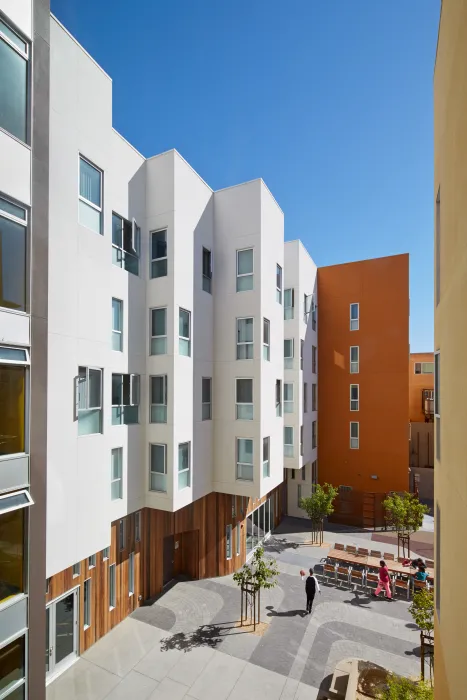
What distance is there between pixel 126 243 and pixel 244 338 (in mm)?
5369

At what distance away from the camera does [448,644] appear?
512 cm

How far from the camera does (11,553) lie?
5941 mm

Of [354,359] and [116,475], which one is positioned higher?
[354,359]

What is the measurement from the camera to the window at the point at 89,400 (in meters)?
8.51

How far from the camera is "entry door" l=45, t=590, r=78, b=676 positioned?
925cm

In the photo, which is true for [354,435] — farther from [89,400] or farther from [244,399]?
[89,400]

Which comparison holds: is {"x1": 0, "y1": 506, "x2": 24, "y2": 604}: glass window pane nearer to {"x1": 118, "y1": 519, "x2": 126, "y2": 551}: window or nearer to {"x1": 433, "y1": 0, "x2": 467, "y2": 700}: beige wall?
{"x1": 118, "y1": 519, "x2": 126, "y2": 551}: window

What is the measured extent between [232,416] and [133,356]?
14.7 feet

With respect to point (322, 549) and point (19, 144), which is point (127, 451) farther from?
point (322, 549)

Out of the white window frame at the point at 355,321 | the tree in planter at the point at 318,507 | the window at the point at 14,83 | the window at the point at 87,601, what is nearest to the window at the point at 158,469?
the window at the point at 87,601

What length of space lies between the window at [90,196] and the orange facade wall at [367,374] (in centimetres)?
1718

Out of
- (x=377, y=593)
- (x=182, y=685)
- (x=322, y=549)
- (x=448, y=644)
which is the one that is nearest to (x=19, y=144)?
(x=448, y=644)

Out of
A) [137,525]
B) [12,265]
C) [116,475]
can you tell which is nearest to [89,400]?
[116,475]

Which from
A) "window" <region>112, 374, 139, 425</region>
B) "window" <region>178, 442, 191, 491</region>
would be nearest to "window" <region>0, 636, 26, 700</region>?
"window" <region>112, 374, 139, 425</region>
